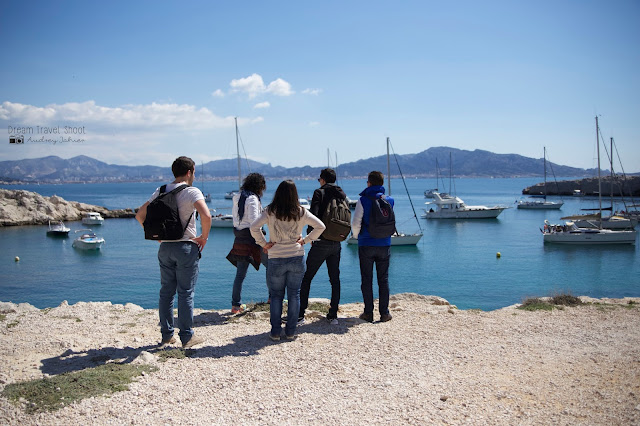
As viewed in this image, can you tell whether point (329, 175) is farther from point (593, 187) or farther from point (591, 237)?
point (593, 187)

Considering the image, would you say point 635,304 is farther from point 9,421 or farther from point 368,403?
point 9,421

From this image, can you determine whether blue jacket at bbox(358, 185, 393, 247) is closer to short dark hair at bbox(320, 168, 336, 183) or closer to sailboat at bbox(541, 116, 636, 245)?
short dark hair at bbox(320, 168, 336, 183)

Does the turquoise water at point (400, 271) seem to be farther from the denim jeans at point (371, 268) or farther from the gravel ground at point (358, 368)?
the denim jeans at point (371, 268)

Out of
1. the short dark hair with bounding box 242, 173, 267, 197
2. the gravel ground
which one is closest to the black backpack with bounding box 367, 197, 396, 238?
the gravel ground

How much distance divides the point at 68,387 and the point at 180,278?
153 centimetres

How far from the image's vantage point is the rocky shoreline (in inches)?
2129

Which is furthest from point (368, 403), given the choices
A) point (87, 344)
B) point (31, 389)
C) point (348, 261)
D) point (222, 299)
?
point (348, 261)

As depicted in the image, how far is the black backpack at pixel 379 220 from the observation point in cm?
633

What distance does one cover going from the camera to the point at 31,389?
402cm

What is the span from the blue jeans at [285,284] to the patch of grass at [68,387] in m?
1.65

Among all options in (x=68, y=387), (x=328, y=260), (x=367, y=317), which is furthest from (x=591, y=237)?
(x=68, y=387)

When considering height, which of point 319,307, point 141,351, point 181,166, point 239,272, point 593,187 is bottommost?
point 319,307

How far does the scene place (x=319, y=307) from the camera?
25.4 feet

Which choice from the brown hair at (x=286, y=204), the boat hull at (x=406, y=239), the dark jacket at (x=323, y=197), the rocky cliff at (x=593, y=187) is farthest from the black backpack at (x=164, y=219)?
the rocky cliff at (x=593, y=187)
